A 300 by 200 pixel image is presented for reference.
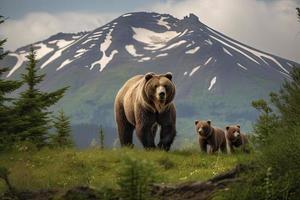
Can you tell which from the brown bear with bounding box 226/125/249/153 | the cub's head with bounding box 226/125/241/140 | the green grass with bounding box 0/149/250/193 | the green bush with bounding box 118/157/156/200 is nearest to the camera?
the green bush with bounding box 118/157/156/200

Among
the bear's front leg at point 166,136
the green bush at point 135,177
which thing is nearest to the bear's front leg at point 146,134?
the bear's front leg at point 166,136

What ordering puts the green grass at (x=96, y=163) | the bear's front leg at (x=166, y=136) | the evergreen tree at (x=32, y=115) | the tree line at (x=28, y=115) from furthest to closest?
1. the evergreen tree at (x=32, y=115)
2. the tree line at (x=28, y=115)
3. the bear's front leg at (x=166, y=136)
4. the green grass at (x=96, y=163)

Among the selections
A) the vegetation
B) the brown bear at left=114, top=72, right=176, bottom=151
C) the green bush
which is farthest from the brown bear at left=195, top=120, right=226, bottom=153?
the green bush

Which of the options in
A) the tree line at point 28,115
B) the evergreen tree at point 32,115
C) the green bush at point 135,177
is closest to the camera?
the green bush at point 135,177

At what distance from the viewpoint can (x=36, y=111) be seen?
2742 cm

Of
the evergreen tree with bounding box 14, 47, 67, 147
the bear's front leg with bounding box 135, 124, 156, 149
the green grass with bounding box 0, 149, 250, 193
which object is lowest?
the green grass with bounding box 0, 149, 250, 193

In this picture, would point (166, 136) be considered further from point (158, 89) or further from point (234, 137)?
point (234, 137)

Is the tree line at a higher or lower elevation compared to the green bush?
higher

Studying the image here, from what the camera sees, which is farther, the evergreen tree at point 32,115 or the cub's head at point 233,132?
the cub's head at point 233,132

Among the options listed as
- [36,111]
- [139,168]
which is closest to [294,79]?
[139,168]

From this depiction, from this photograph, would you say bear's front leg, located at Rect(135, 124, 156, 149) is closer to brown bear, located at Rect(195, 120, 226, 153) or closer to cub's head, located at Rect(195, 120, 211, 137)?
brown bear, located at Rect(195, 120, 226, 153)

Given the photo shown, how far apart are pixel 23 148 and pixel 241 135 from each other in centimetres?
1171

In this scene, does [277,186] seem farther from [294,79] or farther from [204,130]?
[204,130]

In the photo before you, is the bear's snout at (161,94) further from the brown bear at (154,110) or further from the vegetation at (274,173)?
the vegetation at (274,173)
